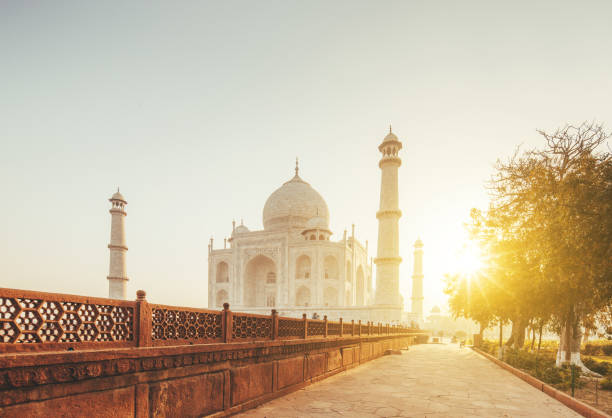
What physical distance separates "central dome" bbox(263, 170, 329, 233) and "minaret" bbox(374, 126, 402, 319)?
11601 millimetres

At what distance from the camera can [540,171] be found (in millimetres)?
9961

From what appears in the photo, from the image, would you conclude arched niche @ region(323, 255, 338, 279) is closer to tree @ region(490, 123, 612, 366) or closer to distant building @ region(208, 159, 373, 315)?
distant building @ region(208, 159, 373, 315)

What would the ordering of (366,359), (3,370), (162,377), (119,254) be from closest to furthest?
(3,370), (162,377), (366,359), (119,254)

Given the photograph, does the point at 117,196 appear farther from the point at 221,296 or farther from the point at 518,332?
the point at 518,332

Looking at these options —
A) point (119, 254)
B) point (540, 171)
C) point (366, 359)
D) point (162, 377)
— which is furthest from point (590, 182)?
point (119, 254)

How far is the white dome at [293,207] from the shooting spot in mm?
40469

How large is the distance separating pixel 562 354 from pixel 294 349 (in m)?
8.15

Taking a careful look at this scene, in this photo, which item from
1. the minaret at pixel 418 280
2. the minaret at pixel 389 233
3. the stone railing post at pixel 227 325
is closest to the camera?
the stone railing post at pixel 227 325

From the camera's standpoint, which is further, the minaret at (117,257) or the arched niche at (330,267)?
the arched niche at (330,267)

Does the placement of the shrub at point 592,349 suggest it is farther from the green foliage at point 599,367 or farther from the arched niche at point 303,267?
the arched niche at point 303,267

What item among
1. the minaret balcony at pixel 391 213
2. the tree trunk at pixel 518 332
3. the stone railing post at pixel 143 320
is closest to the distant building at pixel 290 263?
the minaret balcony at pixel 391 213

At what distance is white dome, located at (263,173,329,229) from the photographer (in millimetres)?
40469

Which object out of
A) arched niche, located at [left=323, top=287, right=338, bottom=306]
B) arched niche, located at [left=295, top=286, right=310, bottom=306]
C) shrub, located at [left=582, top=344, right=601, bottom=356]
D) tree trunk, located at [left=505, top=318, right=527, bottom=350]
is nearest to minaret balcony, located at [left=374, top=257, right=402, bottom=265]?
arched niche, located at [left=323, top=287, right=338, bottom=306]

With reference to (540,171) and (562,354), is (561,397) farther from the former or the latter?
(540,171)
